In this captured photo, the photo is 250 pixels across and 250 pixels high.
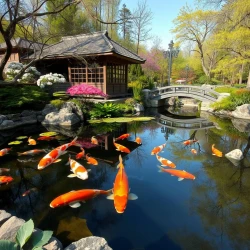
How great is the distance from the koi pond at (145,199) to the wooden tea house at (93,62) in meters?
7.26

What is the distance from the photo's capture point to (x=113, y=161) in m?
5.05

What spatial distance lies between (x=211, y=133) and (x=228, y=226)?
5.81m

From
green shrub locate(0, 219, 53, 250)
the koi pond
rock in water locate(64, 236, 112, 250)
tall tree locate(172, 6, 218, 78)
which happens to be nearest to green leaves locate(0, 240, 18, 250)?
green shrub locate(0, 219, 53, 250)

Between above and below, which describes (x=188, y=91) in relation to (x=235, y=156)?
Result: above

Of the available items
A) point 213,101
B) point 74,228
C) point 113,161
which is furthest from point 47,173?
point 213,101

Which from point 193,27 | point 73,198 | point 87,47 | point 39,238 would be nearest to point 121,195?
point 73,198

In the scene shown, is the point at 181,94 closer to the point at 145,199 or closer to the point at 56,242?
the point at 145,199

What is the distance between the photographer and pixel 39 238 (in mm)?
1767

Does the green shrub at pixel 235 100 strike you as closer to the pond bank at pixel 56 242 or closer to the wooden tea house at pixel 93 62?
the wooden tea house at pixel 93 62

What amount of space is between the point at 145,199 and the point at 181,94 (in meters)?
12.7

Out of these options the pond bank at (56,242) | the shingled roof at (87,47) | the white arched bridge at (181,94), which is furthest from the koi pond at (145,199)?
the white arched bridge at (181,94)

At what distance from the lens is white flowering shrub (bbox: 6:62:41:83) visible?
37.9ft

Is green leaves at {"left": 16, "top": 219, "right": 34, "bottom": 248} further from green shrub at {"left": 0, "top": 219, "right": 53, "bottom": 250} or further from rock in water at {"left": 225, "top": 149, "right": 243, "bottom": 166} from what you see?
rock in water at {"left": 225, "top": 149, "right": 243, "bottom": 166}

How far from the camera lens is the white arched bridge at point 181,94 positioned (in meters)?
14.4
